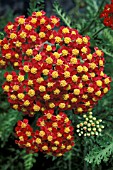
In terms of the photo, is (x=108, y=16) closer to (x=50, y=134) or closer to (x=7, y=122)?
(x=50, y=134)

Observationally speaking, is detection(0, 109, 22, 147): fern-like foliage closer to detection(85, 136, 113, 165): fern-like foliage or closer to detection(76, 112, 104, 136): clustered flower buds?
detection(76, 112, 104, 136): clustered flower buds

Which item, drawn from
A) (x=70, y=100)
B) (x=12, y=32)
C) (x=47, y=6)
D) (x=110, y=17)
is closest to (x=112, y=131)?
(x=70, y=100)

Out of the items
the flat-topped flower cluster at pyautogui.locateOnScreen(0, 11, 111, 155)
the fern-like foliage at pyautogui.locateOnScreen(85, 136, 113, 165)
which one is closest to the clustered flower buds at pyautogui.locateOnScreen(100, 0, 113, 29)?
the flat-topped flower cluster at pyautogui.locateOnScreen(0, 11, 111, 155)

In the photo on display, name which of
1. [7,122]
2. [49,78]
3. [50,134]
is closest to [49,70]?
[49,78]

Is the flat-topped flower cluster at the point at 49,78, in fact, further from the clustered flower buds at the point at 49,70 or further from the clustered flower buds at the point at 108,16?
the clustered flower buds at the point at 108,16

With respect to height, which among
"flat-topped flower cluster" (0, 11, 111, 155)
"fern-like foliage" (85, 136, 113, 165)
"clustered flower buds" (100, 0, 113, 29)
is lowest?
"fern-like foliage" (85, 136, 113, 165)

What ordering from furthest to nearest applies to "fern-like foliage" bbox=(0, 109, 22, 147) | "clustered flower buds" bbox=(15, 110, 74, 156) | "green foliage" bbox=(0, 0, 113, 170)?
"fern-like foliage" bbox=(0, 109, 22, 147)
"green foliage" bbox=(0, 0, 113, 170)
"clustered flower buds" bbox=(15, 110, 74, 156)
